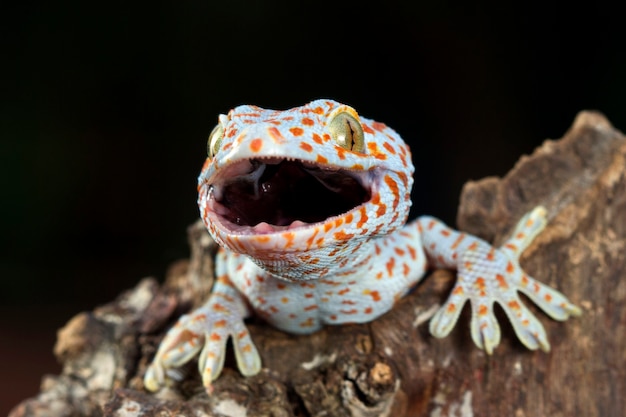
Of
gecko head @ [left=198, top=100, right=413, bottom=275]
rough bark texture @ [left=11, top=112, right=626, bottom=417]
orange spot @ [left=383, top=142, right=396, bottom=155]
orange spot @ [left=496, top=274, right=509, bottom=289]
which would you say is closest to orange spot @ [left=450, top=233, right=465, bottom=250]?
rough bark texture @ [left=11, top=112, right=626, bottom=417]

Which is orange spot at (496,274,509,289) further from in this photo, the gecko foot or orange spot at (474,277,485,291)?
the gecko foot

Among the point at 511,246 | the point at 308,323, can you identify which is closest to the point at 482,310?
the point at 511,246

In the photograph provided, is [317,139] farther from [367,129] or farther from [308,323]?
[308,323]

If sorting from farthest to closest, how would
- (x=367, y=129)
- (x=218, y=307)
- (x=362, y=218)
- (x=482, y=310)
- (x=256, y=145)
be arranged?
(x=218, y=307) < (x=482, y=310) < (x=367, y=129) < (x=362, y=218) < (x=256, y=145)

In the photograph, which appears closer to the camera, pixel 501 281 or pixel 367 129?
pixel 367 129

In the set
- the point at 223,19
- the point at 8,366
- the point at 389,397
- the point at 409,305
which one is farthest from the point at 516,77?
the point at 8,366

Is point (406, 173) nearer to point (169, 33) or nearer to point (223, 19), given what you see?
point (223, 19)

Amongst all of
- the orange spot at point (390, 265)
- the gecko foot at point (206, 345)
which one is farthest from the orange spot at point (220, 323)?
the orange spot at point (390, 265)
